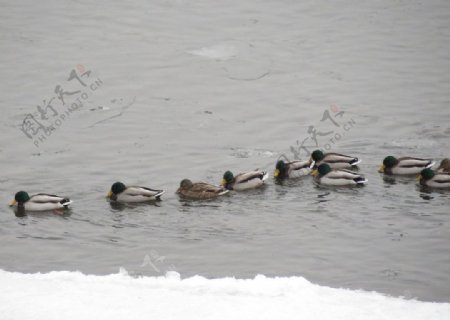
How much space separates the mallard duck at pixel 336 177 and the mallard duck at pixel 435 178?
49.8 inches

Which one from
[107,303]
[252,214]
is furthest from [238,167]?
[107,303]

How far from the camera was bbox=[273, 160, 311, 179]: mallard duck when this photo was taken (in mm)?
19328

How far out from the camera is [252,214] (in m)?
17.3

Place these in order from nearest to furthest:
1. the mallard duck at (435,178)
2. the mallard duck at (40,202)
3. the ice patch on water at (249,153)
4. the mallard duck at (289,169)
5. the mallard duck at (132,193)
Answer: the mallard duck at (40,202) < the mallard duck at (132,193) < the mallard duck at (435,178) < the mallard duck at (289,169) < the ice patch on water at (249,153)

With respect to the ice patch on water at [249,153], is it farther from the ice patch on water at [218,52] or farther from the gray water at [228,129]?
the ice patch on water at [218,52]

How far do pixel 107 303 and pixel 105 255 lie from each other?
3181 mm

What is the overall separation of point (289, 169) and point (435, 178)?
3131 millimetres

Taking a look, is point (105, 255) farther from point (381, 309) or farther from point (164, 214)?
point (381, 309)

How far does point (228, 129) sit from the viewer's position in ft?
71.5

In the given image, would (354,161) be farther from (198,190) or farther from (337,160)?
(198,190)

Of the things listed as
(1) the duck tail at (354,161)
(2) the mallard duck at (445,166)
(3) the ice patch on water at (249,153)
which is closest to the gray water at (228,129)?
(3) the ice patch on water at (249,153)

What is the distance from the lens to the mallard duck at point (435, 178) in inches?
733

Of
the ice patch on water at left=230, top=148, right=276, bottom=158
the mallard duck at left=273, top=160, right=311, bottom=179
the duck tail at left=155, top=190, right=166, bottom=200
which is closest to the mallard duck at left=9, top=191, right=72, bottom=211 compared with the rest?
the duck tail at left=155, top=190, right=166, bottom=200

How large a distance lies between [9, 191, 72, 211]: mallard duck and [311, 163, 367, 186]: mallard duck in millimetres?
5546
